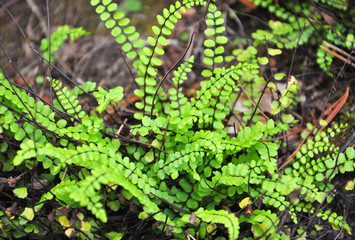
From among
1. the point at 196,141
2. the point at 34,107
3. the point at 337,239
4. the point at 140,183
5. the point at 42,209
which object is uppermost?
the point at 34,107

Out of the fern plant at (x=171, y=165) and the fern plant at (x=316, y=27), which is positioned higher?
the fern plant at (x=316, y=27)

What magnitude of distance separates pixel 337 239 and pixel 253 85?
1.22 m

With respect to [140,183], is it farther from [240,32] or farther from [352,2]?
[352,2]

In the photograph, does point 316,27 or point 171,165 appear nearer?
point 171,165

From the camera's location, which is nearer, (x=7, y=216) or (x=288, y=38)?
(x=7, y=216)

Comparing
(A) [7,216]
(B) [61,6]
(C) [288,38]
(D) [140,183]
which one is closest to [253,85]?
(C) [288,38]

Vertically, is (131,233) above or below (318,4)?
below

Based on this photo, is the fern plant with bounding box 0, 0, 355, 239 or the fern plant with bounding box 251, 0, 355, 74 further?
the fern plant with bounding box 251, 0, 355, 74

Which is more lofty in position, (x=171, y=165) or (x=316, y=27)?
(x=316, y=27)

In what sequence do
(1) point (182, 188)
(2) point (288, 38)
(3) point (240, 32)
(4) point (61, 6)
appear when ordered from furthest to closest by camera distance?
(4) point (61, 6) → (3) point (240, 32) → (2) point (288, 38) → (1) point (182, 188)

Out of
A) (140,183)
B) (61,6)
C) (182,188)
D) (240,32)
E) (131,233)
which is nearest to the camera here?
(140,183)

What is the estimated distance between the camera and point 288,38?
297 cm

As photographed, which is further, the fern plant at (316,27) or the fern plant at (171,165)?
the fern plant at (316,27)

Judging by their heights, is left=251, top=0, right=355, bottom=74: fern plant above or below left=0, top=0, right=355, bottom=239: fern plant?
above
